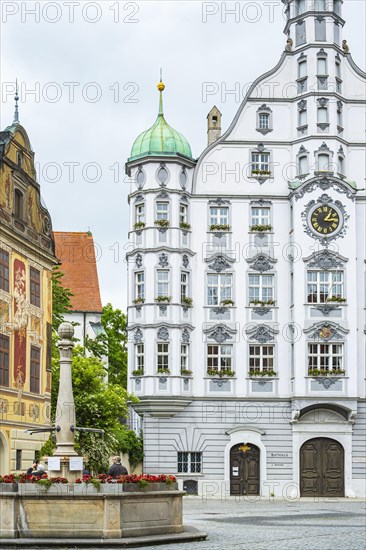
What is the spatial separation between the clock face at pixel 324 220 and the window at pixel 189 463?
12.1 meters

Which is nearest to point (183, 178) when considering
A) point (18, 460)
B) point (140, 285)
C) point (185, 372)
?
point (140, 285)

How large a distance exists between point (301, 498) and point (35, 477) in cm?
3019

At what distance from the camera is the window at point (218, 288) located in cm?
5112

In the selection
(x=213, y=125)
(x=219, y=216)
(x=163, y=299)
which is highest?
(x=213, y=125)

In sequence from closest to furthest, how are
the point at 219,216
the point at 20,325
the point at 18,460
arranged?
the point at 18,460, the point at 20,325, the point at 219,216

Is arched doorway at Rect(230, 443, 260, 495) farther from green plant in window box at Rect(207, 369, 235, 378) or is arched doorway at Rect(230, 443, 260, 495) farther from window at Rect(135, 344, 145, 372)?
window at Rect(135, 344, 145, 372)

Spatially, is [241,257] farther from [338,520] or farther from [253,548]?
[253,548]

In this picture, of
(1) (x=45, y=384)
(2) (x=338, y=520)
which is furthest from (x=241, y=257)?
(2) (x=338, y=520)

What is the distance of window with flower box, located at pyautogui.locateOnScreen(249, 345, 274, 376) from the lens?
5072 cm

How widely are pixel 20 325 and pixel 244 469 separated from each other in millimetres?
17490

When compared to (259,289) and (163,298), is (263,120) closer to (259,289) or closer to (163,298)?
(259,289)

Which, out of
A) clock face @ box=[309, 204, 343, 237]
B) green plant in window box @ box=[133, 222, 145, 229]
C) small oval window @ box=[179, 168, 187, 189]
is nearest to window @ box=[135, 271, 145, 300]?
green plant in window box @ box=[133, 222, 145, 229]

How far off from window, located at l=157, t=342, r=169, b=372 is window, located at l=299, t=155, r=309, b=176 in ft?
35.2

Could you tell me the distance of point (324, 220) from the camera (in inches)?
1993
